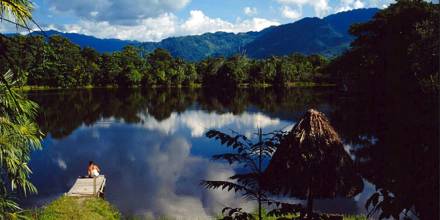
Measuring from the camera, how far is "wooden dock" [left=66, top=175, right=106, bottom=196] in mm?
21891

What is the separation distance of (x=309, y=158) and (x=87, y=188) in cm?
1553

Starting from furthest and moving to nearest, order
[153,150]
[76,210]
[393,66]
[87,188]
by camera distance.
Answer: [393,66] → [153,150] → [87,188] → [76,210]

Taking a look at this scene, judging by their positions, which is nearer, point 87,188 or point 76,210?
point 76,210

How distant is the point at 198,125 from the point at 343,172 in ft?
134

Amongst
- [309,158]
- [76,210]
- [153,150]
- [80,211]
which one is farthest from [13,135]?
[153,150]

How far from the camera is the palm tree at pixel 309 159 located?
11.3 m

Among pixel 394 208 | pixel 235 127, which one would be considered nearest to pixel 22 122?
pixel 394 208

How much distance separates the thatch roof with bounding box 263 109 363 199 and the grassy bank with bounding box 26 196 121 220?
10292 mm

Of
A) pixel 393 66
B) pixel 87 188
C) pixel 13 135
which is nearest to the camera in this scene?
pixel 13 135

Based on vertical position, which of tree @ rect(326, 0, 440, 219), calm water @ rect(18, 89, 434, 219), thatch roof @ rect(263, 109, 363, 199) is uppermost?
tree @ rect(326, 0, 440, 219)

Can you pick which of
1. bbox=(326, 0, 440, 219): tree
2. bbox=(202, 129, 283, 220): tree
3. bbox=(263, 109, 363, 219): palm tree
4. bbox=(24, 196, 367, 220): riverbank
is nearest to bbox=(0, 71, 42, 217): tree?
bbox=(24, 196, 367, 220): riverbank

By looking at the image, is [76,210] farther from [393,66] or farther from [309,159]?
[393,66]

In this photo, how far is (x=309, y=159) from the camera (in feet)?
37.0

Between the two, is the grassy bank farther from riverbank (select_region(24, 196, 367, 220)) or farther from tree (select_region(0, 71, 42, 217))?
tree (select_region(0, 71, 42, 217))
